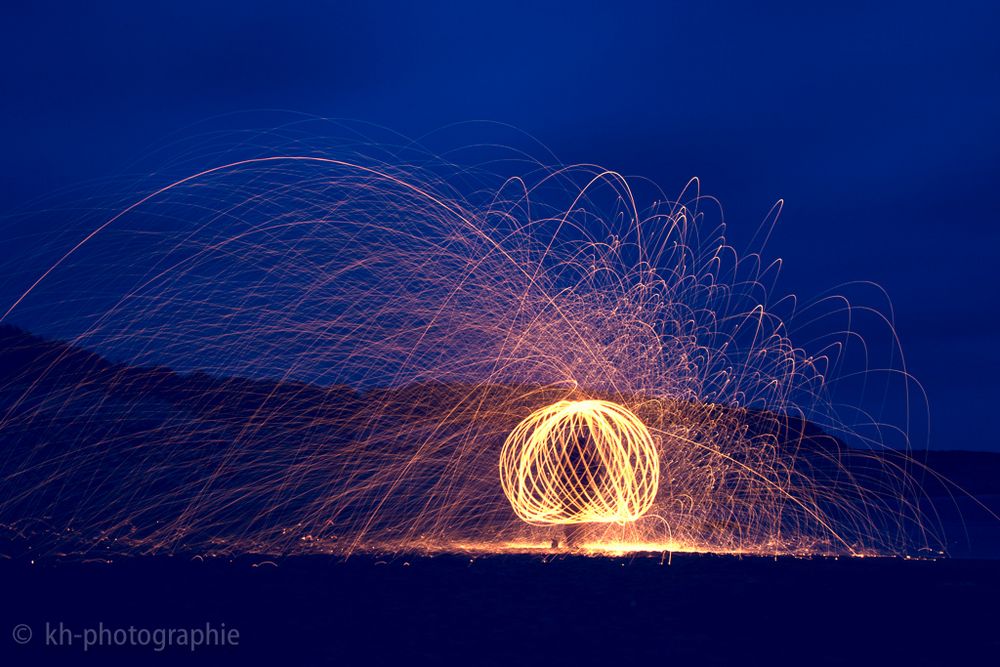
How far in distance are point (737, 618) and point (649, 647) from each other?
1428mm

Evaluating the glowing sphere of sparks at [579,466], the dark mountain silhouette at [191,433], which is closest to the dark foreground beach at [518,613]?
the glowing sphere of sparks at [579,466]

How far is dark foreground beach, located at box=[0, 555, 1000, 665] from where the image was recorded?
10.9 m

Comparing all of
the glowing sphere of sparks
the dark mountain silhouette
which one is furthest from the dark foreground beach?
the dark mountain silhouette

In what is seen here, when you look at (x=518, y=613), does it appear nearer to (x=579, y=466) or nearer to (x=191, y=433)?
(x=579, y=466)

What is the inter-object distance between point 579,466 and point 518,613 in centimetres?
582

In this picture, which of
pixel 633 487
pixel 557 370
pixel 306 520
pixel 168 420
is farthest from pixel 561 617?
pixel 168 420

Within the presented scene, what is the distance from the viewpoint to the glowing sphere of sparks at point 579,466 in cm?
1653

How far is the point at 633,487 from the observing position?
16.6 m

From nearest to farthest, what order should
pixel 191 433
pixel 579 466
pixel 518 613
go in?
pixel 518 613 < pixel 579 466 < pixel 191 433

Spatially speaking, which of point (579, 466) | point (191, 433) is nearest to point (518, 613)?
point (579, 466)

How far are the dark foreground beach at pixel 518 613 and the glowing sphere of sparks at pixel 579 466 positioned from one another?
123 inches

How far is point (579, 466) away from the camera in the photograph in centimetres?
1734

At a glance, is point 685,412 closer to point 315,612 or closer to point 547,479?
point 547,479

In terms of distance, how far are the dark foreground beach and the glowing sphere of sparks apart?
312 cm
